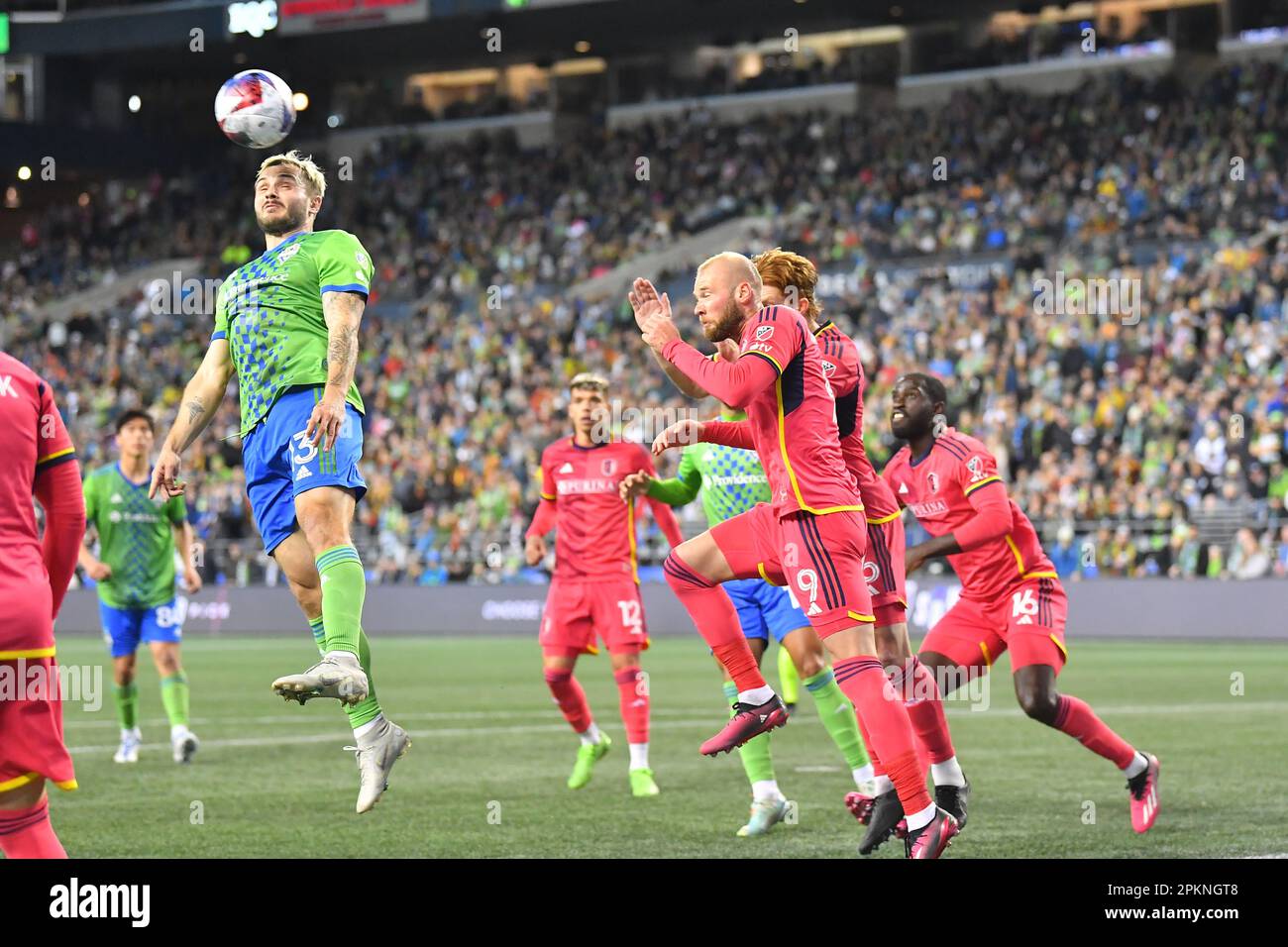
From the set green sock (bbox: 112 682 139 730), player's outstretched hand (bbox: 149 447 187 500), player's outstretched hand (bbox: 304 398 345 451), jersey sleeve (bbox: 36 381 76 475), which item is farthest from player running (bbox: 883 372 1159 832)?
green sock (bbox: 112 682 139 730)

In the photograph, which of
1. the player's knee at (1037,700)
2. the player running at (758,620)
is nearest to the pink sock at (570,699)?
the player running at (758,620)

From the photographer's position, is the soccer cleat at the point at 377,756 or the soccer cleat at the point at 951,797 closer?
the soccer cleat at the point at 377,756

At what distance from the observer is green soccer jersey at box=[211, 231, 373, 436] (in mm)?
7699

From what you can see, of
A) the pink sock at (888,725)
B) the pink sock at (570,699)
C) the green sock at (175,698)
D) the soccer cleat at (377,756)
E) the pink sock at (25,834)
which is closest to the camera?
the pink sock at (25,834)

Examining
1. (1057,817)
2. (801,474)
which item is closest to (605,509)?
(1057,817)

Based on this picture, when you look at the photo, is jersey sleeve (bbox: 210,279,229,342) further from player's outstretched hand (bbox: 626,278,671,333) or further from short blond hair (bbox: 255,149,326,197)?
player's outstretched hand (bbox: 626,278,671,333)

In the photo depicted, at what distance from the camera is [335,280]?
300 inches

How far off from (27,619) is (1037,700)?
561 cm

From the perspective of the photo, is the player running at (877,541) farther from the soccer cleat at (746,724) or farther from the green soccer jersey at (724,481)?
the green soccer jersey at (724,481)

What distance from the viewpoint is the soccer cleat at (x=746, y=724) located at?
8250mm

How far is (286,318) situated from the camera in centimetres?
775

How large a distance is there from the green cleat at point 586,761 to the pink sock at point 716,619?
299 centimetres
